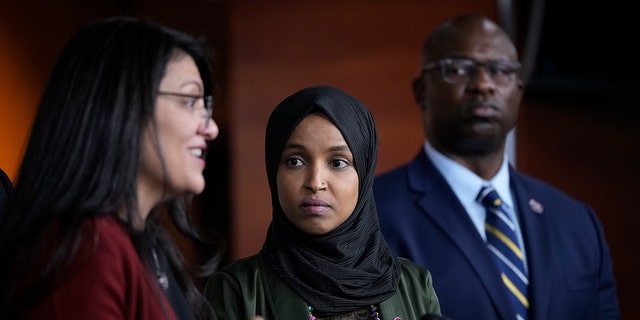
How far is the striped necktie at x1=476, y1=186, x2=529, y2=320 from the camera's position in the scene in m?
2.73

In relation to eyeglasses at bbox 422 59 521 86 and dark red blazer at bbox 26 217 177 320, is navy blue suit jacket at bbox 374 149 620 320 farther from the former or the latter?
dark red blazer at bbox 26 217 177 320

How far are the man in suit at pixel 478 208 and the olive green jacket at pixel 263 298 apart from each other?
0.49 m

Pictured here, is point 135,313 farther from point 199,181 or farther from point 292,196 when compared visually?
point 292,196

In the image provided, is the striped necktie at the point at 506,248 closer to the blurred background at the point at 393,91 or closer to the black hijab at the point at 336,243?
the black hijab at the point at 336,243

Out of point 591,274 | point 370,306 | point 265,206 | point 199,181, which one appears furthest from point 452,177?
point 265,206

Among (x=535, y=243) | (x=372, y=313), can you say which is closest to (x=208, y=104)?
(x=372, y=313)

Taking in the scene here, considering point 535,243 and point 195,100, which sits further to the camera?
point 535,243

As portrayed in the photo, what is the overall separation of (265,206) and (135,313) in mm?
2969

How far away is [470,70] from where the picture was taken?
300 centimetres

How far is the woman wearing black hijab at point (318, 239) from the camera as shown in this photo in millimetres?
2051

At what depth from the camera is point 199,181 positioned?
1.69 meters

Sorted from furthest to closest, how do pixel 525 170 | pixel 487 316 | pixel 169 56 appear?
pixel 525 170 → pixel 487 316 → pixel 169 56

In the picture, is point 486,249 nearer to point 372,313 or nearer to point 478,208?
point 478,208

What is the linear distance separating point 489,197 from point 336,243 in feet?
2.97
